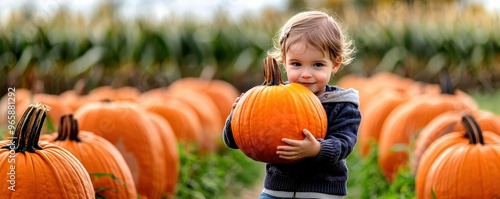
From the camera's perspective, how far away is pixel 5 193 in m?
3.87

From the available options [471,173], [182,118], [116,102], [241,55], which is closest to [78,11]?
[241,55]

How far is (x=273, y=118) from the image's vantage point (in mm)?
4000

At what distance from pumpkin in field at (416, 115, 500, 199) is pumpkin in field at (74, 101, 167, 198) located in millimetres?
1788

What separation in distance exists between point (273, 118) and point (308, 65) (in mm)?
305

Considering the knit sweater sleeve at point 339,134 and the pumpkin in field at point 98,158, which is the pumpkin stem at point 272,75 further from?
the pumpkin in field at point 98,158

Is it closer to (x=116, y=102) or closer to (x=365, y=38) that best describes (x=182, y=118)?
(x=116, y=102)

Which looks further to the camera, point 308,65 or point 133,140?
point 133,140

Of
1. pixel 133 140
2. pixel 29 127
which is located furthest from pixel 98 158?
pixel 133 140

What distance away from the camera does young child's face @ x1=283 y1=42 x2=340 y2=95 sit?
4.05 metres

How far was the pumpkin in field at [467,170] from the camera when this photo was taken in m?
4.80

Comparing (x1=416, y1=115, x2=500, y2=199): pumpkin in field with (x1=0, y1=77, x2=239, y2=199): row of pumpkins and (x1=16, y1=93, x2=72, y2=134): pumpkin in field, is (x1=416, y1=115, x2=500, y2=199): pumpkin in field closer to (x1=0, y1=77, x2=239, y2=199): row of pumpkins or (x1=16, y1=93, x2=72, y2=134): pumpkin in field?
(x1=0, y1=77, x2=239, y2=199): row of pumpkins

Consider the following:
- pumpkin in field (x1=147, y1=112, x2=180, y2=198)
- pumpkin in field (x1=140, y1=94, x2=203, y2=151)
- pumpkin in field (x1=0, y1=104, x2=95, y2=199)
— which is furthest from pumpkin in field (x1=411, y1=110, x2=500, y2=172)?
pumpkin in field (x1=0, y1=104, x2=95, y2=199)

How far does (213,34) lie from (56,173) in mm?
13703

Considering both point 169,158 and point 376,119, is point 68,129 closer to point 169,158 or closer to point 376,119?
point 169,158
